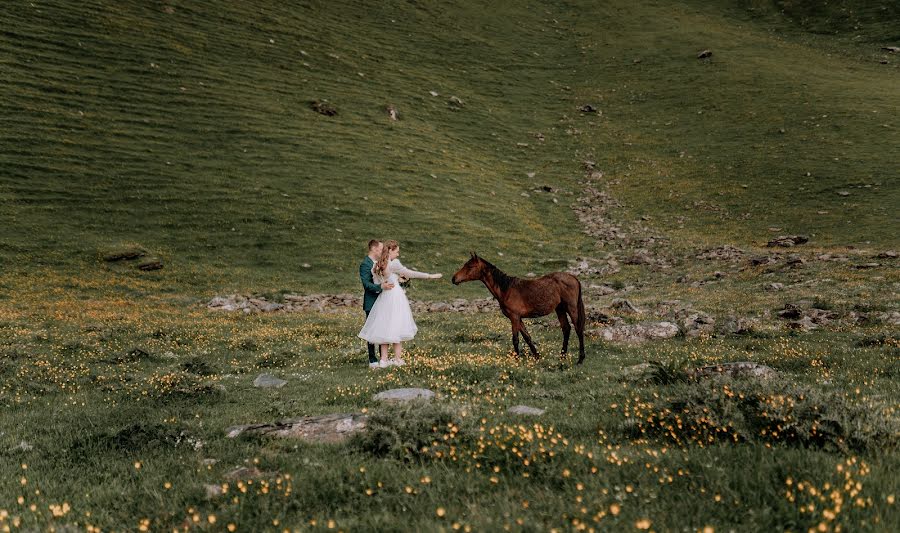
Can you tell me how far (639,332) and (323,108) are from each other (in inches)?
1922

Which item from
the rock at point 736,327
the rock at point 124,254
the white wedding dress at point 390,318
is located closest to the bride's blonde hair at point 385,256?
the white wedding dress at point 390,318

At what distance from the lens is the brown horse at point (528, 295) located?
576 inches

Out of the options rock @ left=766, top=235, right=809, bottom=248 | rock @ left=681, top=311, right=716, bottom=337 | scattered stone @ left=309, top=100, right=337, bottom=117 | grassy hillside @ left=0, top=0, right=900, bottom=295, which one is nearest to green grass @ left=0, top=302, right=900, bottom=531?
rock @ left=681, top=311, right=716, bottom=337

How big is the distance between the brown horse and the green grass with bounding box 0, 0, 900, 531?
1228mm

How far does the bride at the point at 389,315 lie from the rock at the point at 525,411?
5291 mm

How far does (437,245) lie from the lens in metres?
38.8

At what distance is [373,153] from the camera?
51688 millimetres

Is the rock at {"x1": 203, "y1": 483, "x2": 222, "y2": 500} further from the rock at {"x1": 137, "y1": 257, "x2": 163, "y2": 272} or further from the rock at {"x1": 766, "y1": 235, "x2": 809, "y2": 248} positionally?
the rock at {"x1": 766, "y1": 235, "x2": 809, "y2": 248}

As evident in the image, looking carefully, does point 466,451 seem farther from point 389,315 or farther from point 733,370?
point 389,315

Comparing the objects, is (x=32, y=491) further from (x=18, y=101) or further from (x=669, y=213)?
(x=18, y=101)

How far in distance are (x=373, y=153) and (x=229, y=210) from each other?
1658cm

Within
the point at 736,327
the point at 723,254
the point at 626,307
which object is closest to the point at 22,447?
the point at 736,327

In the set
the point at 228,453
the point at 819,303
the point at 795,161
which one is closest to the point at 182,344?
the point at 228,453

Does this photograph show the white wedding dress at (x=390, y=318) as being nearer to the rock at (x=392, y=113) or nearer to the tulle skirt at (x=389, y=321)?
the tulle skirt at (x=389, y=321)
